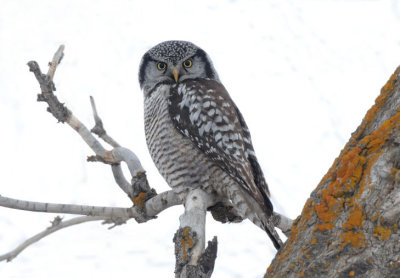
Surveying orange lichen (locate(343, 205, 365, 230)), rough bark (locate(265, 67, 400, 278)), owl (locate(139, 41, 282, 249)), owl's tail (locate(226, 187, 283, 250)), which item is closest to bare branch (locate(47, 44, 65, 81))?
owl (locate(139, 41, 282, 249))

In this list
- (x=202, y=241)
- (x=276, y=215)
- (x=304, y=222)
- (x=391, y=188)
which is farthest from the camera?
(x=276, y=215)

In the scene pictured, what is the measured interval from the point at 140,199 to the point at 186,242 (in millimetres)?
1099

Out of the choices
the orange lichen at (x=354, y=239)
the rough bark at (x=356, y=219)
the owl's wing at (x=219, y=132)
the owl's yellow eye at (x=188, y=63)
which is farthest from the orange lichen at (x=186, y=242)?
the owl's yellow eye at (x=188, y=63)

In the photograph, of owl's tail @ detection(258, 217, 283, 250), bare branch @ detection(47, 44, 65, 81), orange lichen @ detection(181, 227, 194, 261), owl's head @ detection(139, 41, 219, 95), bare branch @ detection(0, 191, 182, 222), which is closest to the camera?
orange lichen @ detection(181, 227, 194, 261)

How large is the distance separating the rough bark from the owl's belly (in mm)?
1518

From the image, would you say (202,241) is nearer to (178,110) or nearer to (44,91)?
(178,110)

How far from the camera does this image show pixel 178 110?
3.02 m

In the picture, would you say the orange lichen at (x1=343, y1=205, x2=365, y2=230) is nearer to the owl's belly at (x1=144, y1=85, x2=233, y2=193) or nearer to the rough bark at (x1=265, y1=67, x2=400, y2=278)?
the rough bark at (x1=265, y1=67, x2=400, y2=278)

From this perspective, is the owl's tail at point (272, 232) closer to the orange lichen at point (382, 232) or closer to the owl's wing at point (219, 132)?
the owl's wing at point (219, 132)

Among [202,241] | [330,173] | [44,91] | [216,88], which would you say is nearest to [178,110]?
[216,88]

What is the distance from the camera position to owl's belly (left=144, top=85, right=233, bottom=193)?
2.96 metres

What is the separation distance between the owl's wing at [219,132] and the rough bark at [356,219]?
1379mm

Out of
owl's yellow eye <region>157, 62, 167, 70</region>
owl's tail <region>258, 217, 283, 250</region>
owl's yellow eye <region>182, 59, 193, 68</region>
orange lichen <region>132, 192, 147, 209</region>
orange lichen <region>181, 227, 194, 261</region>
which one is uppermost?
owl's yellow eye <region>157, 62, 167, 70</region>

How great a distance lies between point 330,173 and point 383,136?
7.2 inches
